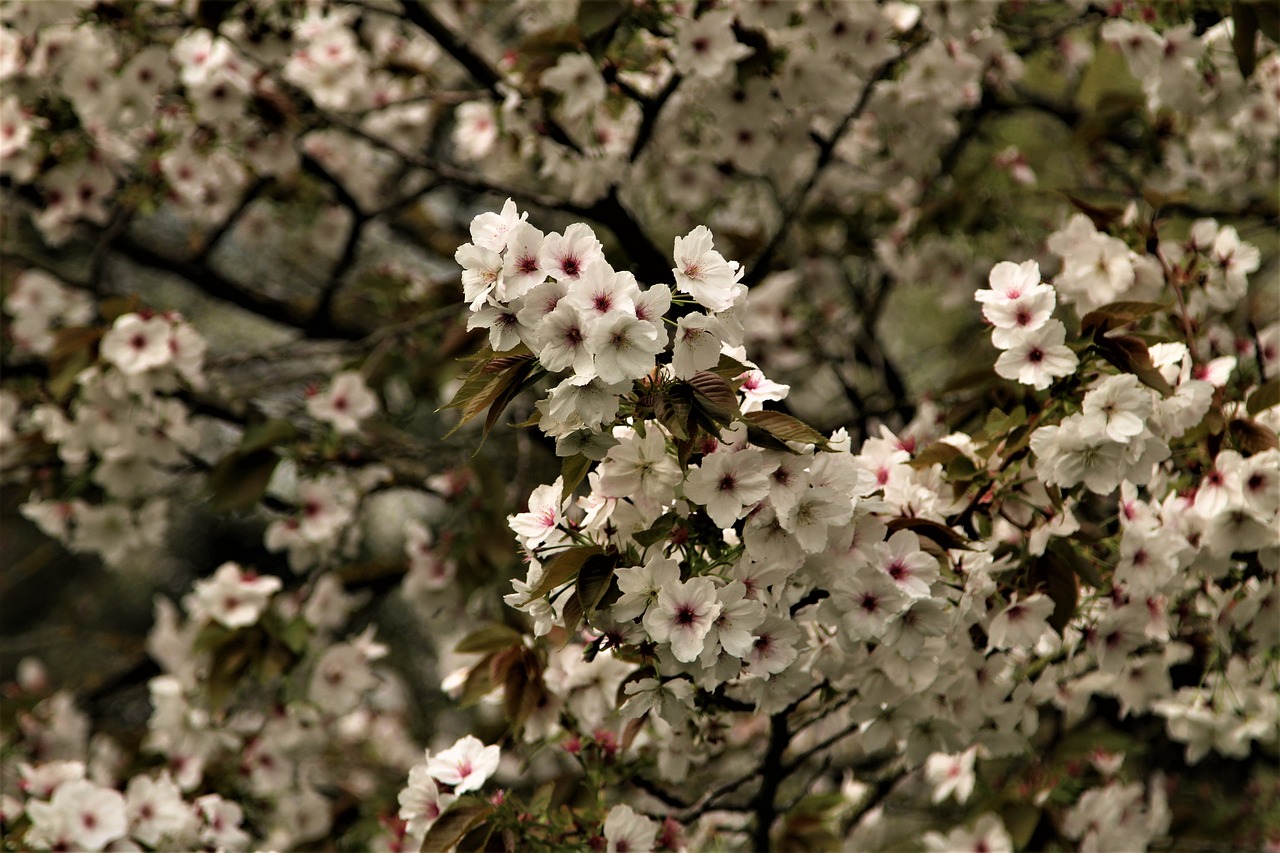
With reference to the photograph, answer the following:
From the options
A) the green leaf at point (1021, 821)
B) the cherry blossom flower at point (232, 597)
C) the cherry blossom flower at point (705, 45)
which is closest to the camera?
the green leaf at point (1021, 821)

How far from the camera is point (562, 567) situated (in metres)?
1.49

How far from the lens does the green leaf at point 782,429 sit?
56.7 inches

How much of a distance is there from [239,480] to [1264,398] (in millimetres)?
1954

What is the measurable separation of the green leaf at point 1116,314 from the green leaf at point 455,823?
42.8 inches

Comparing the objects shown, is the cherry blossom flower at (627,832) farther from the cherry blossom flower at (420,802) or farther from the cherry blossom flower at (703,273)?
the cherry blossom flower at (703,273)

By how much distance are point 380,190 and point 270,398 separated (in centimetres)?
105

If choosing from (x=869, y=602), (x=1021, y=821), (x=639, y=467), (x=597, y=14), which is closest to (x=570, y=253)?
(x=639, y=467)

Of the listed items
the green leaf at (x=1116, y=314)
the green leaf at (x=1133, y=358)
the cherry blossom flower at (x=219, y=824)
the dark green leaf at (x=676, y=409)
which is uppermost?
the dark green leaf at (x=676, y=409)

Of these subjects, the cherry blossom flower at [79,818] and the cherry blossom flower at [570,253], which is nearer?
the cherry blossom flower at [570,253]

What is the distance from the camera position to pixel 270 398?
10.8 ft

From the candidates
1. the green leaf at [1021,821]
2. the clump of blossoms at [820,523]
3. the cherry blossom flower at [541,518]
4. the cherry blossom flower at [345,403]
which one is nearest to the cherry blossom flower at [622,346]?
the clump of blossoms at [820,523]

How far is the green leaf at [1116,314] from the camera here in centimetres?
170

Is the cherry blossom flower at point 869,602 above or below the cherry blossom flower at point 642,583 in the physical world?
below

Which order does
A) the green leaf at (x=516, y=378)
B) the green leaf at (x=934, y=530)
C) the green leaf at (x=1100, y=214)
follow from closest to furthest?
the green leaf at (x=516, y=378) → the green leaf at (x=934, y=530) → the green leaf at (x=1100, y=214)
